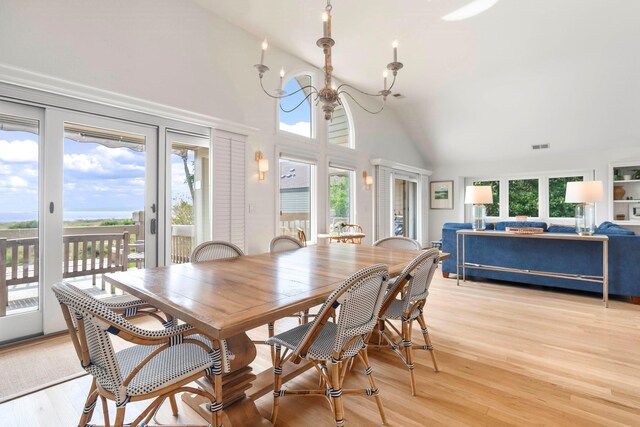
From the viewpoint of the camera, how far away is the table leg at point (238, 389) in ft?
Result: 5.33

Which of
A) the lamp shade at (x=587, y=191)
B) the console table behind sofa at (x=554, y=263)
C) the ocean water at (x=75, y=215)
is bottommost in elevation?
the console table behind sofa at (x=554, y=263)

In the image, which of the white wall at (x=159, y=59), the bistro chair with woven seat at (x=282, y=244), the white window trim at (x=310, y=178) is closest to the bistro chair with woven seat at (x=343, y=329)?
the bistro chair with woven seat at (x=282, y=244)

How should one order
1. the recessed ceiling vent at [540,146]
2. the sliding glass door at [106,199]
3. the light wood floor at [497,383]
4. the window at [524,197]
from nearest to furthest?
1. the light wood floor at [497,383]
2. the sliding glass door at [106,199]
3. the recessed ceiling vent at [540,146]
4. the window at [524,197]

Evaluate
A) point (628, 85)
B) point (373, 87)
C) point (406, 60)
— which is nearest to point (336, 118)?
point (373, 87)

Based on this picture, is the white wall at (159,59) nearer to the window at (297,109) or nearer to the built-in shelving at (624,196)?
the window at (297,109)

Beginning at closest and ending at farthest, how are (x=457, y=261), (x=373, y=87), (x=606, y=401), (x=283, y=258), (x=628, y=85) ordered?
1. (x=606, y=401)
2. (x=283, y=258)
3. (x=457, y=261)
4. (x=628, y=85)
5. (x=373, y=87)

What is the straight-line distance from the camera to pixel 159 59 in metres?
3.45

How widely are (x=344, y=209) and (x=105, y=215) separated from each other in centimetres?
397

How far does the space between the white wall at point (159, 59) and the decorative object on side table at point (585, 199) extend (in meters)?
3.52

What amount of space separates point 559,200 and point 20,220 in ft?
30.7

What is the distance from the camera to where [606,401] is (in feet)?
6.30

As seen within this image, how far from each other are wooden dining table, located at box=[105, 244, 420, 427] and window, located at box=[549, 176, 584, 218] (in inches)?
274

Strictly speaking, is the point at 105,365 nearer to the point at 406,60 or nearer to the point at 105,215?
the point at 105,215

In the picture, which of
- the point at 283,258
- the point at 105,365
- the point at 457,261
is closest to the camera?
the point at 105,365
